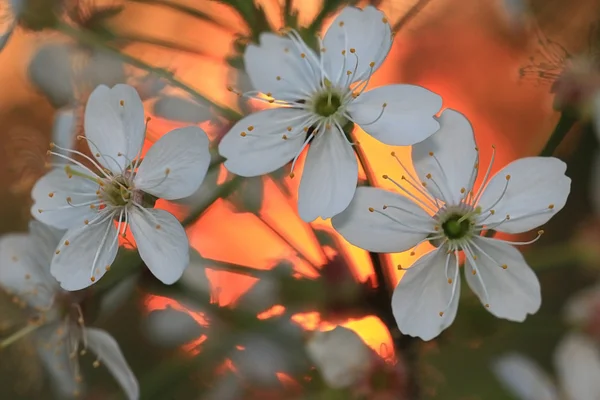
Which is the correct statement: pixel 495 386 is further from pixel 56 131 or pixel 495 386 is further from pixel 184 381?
pixel 56 131

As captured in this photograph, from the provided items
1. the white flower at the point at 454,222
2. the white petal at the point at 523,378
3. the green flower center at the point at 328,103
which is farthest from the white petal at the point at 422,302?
the white petal at the point at 523,378

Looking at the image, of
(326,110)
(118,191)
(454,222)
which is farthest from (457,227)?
(118,191)

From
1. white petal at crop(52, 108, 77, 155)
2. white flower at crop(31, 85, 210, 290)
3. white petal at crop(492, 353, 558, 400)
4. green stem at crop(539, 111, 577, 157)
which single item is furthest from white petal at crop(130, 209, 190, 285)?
white petal at crop(492, 353, 558, 400)

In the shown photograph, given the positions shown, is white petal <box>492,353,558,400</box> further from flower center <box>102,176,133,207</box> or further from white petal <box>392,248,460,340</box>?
flower center <box>102,176,133,207</box>

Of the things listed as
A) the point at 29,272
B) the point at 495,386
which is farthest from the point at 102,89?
the point at 495,386

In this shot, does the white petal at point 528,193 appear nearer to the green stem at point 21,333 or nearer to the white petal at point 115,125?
the white petal at point 115,125

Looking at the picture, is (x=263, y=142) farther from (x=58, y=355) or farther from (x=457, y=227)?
(x=58, y=355)
